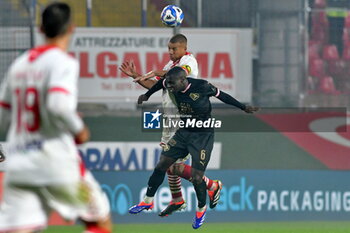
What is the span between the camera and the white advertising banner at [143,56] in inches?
621

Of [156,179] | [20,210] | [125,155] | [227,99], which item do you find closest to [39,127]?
[20,210]

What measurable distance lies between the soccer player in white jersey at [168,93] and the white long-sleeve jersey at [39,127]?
4919 mm

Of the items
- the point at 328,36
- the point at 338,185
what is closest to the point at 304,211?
the point at 338,185

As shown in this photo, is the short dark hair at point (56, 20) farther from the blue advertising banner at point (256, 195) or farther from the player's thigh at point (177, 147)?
the blue advertising banner at point (256, 195)

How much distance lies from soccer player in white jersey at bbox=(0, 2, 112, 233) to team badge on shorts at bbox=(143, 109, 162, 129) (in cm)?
799

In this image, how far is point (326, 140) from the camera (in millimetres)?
16500

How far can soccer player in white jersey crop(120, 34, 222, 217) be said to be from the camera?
10.4 m

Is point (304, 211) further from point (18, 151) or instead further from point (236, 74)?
point (18, 151)

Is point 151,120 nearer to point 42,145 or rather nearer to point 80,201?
point 80,201

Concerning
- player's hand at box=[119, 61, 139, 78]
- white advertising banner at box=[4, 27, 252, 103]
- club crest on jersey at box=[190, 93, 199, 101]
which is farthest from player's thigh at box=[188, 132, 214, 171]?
white advertising banner at box=[4, 27, 252, 103]

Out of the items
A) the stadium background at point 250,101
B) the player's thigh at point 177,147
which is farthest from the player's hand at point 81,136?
the stadium background at point 250,101

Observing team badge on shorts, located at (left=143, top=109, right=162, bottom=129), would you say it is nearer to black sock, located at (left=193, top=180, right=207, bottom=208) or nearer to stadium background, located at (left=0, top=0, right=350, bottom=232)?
stadium background, located at (left=0, top=0, right=350, bottom=232)

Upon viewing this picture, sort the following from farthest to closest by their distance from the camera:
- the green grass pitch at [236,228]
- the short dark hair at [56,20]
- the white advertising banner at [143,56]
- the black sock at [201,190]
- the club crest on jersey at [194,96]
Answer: the white advertising banner at [143,56], the green grass pitch at [236,228], the black sock at [201,190], the club crest on jersey at [194,96], the short dark hair at [56,20]

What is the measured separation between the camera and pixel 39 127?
553 centimetres
